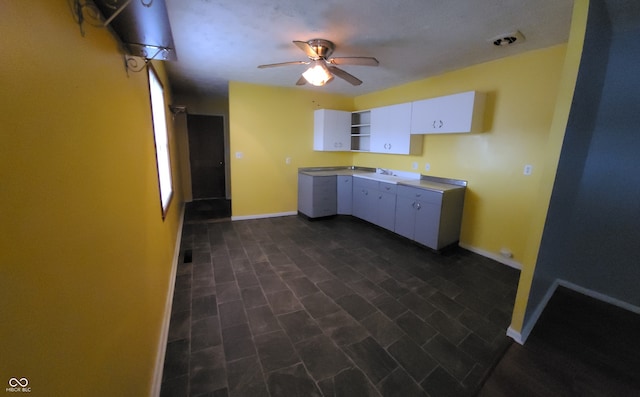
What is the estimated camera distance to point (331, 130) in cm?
482

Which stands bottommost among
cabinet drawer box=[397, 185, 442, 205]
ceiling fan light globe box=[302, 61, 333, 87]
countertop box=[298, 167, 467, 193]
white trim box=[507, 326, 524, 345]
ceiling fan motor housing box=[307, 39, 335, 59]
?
white trim box=[507, 326, 524, 345]

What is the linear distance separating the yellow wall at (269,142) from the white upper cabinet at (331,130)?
16 cm

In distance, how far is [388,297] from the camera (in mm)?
2369

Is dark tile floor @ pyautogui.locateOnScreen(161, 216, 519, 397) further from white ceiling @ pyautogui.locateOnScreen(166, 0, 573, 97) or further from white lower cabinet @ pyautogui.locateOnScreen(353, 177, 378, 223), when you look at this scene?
white ceiling @ pyautogui.locateOnScreen(166, 0, 573, 97)

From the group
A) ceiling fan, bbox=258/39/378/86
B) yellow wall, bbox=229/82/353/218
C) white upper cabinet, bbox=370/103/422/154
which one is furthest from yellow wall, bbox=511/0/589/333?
yellow wall, bbox=229/82/353/218

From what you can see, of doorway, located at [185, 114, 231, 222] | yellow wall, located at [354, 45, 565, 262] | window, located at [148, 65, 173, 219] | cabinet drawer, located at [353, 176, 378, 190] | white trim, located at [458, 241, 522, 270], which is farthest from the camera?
doorway, located at [185, 114, 231, 222]

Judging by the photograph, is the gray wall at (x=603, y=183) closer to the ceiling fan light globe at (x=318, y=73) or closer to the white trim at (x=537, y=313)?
the white trim at (x=537, y=313)

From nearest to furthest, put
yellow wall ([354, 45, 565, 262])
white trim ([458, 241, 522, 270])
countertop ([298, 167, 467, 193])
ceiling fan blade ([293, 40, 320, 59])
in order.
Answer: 1. ceiling fan blade ([293, 40, 320, 59])
2. yellow wall ([354, 45, 565, 262])
3. white trim ([458, 241, 522, 270])
4. countertop ([298, 167, 467, 193])

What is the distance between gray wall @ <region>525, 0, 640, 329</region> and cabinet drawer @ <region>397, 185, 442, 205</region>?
1195 mm

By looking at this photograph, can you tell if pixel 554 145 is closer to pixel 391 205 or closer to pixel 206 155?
pixel 391 205

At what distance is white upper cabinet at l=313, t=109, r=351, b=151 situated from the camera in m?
4.75

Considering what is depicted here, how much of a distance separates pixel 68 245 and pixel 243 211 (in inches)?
158

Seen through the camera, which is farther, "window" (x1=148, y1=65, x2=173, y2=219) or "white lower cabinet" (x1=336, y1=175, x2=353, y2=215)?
"white lower cabinet" (x1=336, y1=175, x2=353, y2=215)

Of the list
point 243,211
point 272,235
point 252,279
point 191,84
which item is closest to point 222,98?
point 191,84
